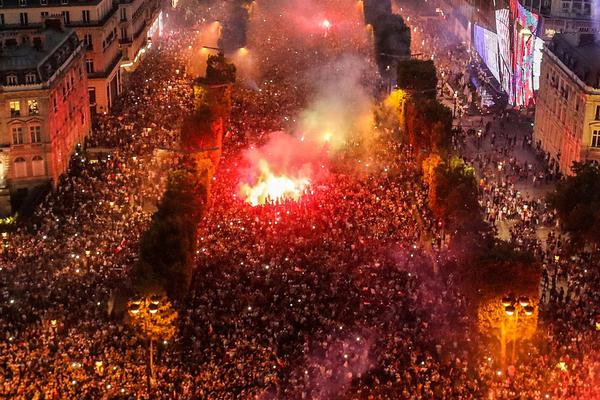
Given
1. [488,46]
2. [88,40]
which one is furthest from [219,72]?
[488,46]

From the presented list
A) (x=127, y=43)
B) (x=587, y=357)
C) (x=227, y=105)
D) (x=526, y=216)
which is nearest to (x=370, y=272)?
(x=587, y=357)

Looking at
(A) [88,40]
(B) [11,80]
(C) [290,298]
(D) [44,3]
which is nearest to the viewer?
(C) [290,298]

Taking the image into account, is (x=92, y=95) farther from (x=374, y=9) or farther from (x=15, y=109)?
(x=374, y=9)

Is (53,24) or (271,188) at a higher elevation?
(53,24)

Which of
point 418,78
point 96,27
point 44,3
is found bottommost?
point 418,78

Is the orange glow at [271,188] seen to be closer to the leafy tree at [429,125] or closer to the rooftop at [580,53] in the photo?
the leafy tree at [429,125]

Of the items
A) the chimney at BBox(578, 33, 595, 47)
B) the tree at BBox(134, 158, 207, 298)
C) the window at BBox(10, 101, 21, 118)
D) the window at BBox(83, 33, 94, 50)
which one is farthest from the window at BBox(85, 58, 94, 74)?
the chimney at BBox(578, 33, 595, 47)
